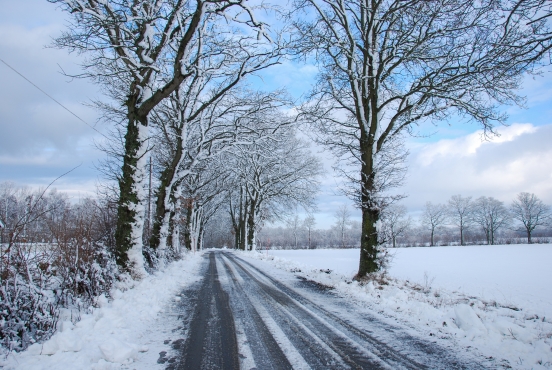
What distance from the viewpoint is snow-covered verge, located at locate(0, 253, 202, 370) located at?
334 cm

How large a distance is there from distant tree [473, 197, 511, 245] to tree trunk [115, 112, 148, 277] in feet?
273

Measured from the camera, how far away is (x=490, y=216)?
2808 inches

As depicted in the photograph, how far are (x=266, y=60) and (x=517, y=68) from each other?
733cm

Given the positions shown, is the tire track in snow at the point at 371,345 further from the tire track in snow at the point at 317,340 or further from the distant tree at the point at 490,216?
the distant tree at the point at 490,216

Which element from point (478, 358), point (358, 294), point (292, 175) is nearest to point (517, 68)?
point (478, 358)

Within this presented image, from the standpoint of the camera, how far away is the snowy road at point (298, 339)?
3500 millimetres

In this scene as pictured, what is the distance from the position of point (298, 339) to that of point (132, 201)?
254 inches

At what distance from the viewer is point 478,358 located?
12.2ft

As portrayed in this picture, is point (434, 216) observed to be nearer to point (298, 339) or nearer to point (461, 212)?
point (461, 212)

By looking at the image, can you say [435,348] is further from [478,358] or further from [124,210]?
[124,210]

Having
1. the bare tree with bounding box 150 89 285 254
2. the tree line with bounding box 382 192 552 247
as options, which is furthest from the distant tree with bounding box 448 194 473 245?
the bare tree with bounding box 150 89 285 254

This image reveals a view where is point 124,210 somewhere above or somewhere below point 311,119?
below

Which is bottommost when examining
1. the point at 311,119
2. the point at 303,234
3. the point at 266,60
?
the point at 303,234

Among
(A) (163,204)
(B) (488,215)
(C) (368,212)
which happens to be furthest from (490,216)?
(A) (163,204)
